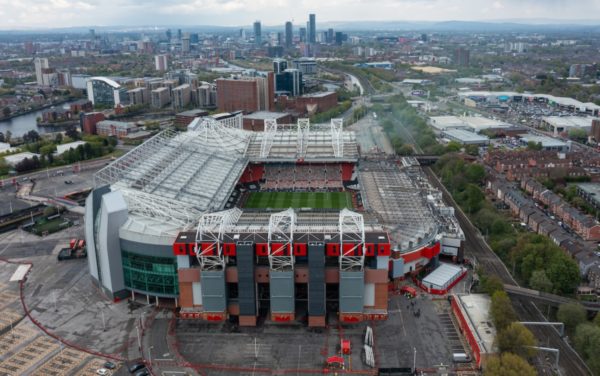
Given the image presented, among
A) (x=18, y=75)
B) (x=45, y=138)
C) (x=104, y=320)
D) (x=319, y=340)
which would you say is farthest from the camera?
(x=18, y=75)

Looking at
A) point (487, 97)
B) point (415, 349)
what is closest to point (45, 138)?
point (415, 349)

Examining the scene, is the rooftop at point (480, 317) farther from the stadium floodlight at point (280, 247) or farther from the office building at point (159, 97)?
the office building at point (159, 97)

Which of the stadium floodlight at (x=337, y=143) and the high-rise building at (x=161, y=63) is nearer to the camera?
the stadium floodlight at (x=337, y=143)

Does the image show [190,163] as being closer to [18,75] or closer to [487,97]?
[487,97]

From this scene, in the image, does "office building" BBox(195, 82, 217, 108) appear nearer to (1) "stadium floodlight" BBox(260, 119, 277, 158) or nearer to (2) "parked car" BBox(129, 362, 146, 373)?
(1) "stadium floodlight" BBox(260, 119, 277, 158)

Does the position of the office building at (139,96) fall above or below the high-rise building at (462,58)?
below

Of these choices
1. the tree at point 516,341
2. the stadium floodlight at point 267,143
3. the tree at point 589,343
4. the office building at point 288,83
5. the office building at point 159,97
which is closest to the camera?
the tree at point 589,343

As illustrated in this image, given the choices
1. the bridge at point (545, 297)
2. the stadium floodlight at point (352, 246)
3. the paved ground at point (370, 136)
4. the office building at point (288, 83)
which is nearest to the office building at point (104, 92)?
the office building at point (288, 83)
